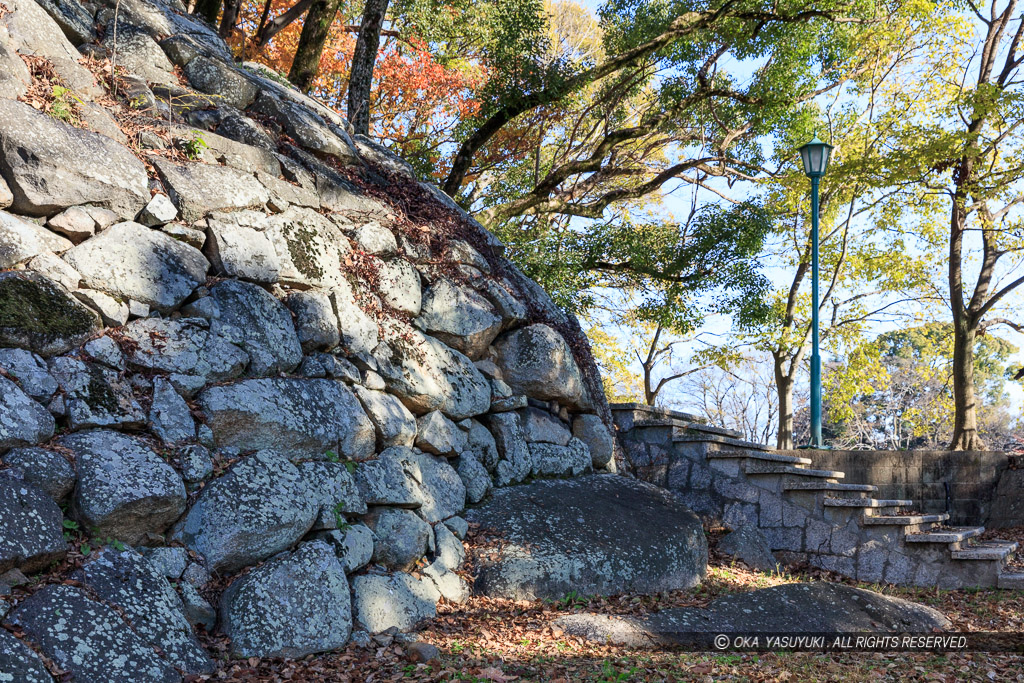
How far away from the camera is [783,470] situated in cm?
750

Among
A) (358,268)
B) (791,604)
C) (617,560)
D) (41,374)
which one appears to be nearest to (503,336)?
(358,268)

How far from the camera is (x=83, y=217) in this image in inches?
189

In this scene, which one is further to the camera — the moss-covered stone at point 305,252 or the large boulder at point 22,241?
the moss-covered stone at point 305,252

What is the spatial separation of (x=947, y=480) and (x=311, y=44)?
30.3 feet

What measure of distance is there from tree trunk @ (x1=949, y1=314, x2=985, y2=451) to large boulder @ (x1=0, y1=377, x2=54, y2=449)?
1097 centimetres

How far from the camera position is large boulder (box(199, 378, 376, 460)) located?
185 inches

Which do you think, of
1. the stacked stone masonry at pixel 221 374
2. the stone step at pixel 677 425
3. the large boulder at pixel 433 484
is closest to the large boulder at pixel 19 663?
the stacked stone masonry at pixel 221 374

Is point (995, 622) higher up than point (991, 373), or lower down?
lower down

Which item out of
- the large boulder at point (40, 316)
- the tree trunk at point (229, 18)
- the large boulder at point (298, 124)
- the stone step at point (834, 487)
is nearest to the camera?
the large boulder at point (40, 316)

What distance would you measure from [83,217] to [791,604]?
5.66 m

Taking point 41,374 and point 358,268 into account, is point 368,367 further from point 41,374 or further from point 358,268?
point 41,374

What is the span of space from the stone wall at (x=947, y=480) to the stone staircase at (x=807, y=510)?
0.28 metres

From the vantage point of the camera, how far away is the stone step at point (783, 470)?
744 cm

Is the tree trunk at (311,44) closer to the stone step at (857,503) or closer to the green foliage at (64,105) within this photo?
the green foliage at (64,105)
